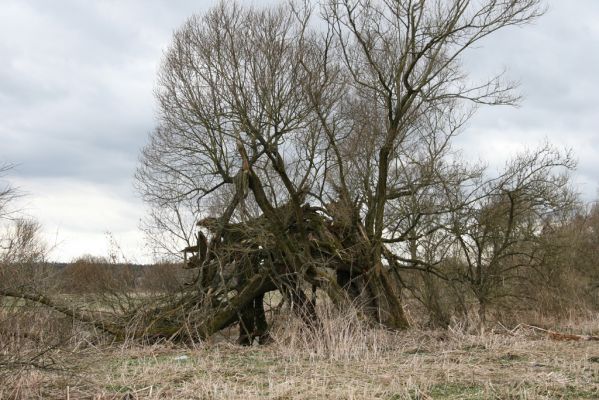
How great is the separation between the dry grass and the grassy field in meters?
0.01

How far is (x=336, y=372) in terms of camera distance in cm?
719

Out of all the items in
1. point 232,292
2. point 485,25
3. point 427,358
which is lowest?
point 427,358

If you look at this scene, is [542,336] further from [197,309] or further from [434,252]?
[197,309]

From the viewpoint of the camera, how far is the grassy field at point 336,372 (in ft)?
19.3

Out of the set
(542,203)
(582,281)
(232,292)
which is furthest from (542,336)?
(582,281)

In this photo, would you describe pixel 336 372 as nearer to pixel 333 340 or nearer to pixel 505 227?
pixel 333 340

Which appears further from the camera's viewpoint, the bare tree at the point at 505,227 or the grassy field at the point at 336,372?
the bare tree at the point at 505,227

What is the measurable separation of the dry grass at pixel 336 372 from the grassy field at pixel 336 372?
0.04 feet

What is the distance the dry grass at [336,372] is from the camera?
232 inches

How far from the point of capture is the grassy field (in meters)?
5.89

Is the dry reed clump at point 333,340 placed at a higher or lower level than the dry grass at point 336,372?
higher

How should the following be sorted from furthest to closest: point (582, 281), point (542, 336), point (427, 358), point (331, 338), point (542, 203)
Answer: point (582, 281)
point (542, 203)
point (542, 336)
point (331, 338)
point (427, 358)

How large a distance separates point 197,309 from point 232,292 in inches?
65.7

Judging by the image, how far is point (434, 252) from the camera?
15156 mm
